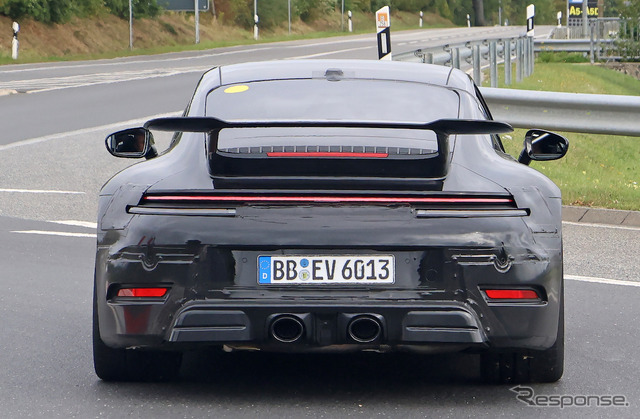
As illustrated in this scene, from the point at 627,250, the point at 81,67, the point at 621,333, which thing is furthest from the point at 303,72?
the point at 81,67

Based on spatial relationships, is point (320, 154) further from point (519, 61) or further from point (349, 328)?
point (519, 61)

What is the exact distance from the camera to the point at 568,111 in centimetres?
1313

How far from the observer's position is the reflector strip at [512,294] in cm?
489

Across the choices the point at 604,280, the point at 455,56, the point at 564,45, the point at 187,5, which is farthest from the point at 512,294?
the point at 187,5

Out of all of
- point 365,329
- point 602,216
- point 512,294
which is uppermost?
point 512,294

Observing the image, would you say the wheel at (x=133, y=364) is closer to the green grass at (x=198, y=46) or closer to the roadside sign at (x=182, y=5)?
the green grass at (x=198, y=46)

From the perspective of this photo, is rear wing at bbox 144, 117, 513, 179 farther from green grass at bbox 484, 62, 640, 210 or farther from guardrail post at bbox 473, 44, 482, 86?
guardrail post at bbox 473, 44, 482, 86

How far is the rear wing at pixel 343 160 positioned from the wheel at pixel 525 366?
2.79 ft

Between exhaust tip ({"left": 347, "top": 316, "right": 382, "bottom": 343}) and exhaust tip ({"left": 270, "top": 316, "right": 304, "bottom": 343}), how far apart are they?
0.19 m

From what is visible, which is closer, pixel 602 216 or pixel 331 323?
pixel 331 323

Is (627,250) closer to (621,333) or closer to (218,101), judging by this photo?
(621,333)

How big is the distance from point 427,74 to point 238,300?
69.7 inches

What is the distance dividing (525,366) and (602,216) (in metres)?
5.71

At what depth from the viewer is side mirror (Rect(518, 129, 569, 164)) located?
20.0 feet
